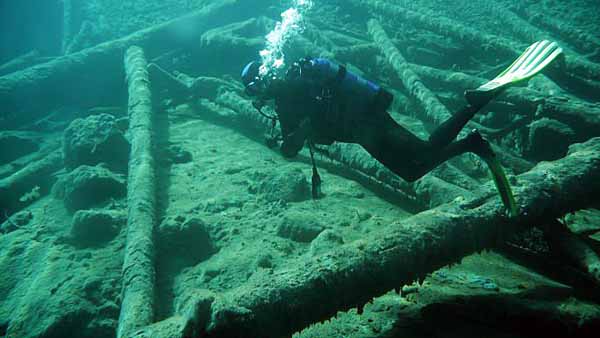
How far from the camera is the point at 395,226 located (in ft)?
8.84

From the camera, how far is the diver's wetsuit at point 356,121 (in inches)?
131

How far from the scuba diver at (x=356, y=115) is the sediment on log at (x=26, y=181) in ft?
17.2

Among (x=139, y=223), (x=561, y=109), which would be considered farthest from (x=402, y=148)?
(x=561, y=109)

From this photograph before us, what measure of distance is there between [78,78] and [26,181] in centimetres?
400

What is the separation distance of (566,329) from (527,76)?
243 centimetres

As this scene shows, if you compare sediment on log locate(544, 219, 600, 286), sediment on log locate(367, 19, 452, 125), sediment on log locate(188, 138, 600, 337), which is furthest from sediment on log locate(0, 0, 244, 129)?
sediment on log locate(544, 219, 600, 286)

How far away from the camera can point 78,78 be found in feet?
29.9

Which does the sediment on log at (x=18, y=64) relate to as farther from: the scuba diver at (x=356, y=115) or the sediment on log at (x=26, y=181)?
the scuba diver at (x=356, y=115)

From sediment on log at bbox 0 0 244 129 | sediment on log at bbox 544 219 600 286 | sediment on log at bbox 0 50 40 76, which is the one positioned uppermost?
sediment on log at bbox 0 50 40 76

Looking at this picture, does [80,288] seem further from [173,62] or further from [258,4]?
[258,4]

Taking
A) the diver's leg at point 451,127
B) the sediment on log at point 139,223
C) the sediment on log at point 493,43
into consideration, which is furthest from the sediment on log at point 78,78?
the diver's leg at point 451,127

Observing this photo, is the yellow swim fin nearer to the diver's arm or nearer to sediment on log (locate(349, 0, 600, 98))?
the diver's arm

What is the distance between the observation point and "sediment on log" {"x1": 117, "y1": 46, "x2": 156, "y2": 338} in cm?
282

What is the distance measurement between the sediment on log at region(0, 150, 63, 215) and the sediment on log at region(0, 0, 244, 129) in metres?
2.83
